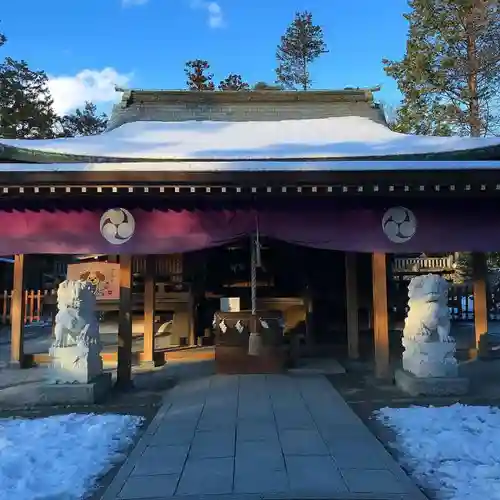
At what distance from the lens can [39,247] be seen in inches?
271

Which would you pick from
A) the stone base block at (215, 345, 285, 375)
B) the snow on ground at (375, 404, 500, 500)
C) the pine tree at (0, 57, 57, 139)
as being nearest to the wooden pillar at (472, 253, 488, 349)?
the snow on ground at (375, 404, 500, 500)

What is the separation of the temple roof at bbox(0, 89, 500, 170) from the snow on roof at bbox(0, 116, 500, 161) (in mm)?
17

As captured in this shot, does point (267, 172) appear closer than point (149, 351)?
Yes

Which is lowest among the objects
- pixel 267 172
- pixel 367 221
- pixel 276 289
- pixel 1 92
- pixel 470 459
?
pixel 470 459

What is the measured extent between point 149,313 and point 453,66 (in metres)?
15.9

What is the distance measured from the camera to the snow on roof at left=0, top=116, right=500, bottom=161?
8.01 metres

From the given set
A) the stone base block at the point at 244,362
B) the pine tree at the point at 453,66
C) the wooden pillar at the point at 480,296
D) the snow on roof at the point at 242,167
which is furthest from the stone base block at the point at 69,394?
the pine tree at the point at 453,66

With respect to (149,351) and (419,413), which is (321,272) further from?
(419,413)

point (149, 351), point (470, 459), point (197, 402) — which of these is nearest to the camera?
point (470, 459)

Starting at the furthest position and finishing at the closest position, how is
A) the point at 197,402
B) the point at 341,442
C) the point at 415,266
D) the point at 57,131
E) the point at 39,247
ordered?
the point at 57,131 < the point at 415,266 < the point at 39,247 < the point at 197,402 < the point at 341,442

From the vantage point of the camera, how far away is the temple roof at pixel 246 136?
787cm

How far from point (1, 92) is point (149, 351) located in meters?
20.1

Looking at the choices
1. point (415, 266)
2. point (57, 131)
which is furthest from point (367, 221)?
point (57, 131)

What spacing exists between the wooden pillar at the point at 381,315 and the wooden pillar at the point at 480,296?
2578 millimetres
